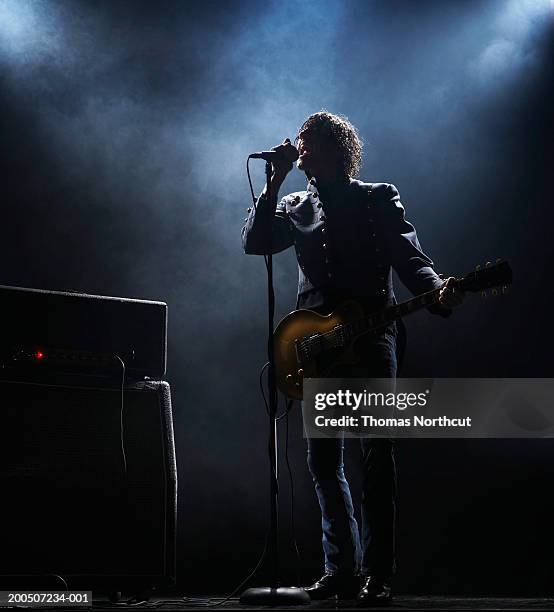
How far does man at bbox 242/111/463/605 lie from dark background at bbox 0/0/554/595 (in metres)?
0.85

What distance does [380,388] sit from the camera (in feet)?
7.43

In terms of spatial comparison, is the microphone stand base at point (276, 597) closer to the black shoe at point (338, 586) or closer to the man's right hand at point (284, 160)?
the black shoe at point (338, 586)

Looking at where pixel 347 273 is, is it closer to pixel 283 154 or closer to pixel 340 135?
pixel 283 154

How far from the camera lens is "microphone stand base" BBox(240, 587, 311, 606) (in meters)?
2.00

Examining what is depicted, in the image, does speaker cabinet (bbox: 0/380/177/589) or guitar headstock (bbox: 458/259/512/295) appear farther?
guitar headstock (bbox: 458/259/512/295)

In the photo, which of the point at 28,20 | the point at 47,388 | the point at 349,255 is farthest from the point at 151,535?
the point at 28,20

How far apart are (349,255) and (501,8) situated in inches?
69.2

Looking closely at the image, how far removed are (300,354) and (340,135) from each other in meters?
0.74

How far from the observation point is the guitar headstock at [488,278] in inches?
87.0

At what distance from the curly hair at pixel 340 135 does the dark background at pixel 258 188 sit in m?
0.81

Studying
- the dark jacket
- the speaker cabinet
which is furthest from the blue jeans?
the speaker cabinet

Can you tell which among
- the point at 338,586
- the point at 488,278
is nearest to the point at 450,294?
the point at 488,278

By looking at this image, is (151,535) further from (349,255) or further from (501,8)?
(501,8)

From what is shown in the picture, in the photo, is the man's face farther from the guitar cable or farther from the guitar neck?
the guitar cable
